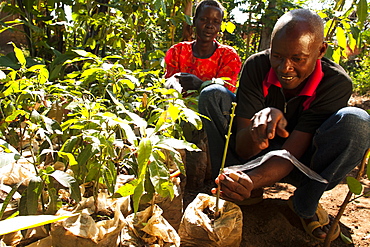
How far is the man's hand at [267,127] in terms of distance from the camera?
1398 mm

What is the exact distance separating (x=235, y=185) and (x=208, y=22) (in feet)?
5.95

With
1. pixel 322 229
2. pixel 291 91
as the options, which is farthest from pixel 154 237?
pixel 291 91

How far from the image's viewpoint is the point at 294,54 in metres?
1.46

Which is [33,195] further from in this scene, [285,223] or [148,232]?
[285,223]

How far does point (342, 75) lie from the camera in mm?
1593

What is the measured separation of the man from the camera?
1438 mm

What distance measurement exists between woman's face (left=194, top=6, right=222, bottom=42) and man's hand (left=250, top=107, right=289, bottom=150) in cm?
149

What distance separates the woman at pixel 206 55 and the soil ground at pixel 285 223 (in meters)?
1.12

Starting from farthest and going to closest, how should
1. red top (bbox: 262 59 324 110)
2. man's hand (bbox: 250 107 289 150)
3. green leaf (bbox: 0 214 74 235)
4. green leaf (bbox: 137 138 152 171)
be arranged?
red top (bbox: 262 59 324 110) → man's hand (bbox: 250 107 289 150) → green leaf (bbox: 137 138 152 171) → green leaf (bbox: 0 214 74 235)

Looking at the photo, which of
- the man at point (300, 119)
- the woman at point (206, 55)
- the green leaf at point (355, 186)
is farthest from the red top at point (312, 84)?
the woman at point (206, 55)

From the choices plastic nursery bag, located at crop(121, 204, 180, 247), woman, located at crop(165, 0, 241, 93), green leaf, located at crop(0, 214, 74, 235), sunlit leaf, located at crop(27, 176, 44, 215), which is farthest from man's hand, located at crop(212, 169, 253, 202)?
woman, located at crop(165, 0, 241, 93)

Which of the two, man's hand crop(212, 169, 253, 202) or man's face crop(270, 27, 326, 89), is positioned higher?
man's face crop(270, 27, 326, 89)

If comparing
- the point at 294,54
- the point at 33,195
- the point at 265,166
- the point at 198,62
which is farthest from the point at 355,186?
the point at 198,62

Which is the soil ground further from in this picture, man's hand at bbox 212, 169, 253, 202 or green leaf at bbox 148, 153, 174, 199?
green leaf at bbox 148, 153, 174, 199
